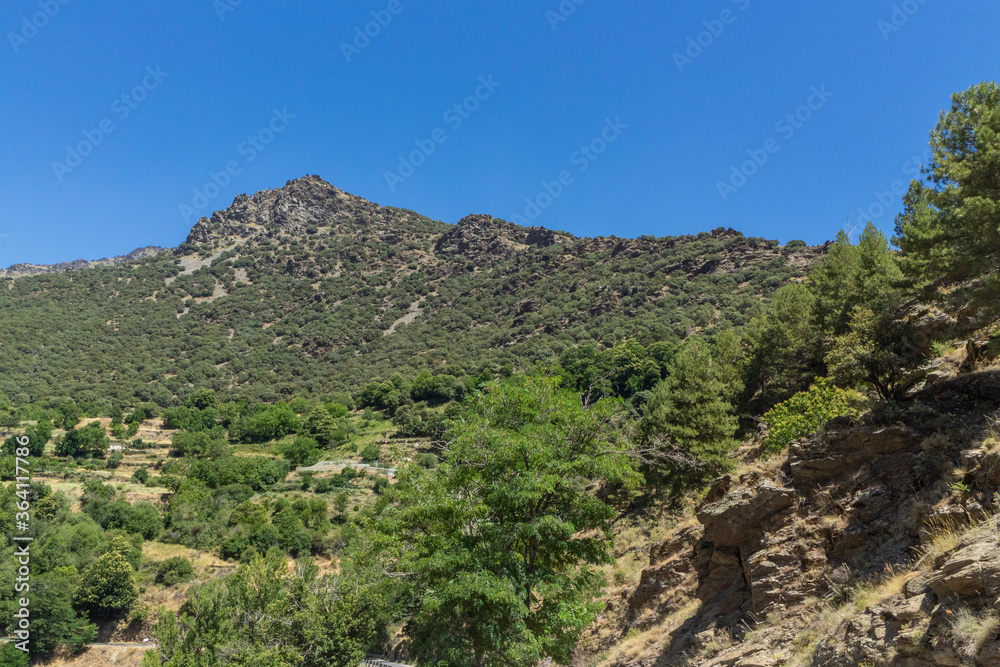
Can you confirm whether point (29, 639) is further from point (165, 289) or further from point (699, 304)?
point (165, 289)

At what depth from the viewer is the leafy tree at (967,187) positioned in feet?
36.3

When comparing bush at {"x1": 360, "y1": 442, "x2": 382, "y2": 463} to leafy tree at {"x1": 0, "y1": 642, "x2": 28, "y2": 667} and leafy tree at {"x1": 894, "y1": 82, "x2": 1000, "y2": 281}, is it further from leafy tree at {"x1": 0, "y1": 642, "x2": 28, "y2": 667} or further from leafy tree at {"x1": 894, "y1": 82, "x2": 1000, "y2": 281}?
leafy tree at {"x1": 894, "y1": 82, "x2": 1000, "y2": 281}

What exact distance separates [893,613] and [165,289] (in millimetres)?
170056

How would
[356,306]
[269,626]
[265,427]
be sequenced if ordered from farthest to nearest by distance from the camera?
[356,306]
[265,427]
[269,626]

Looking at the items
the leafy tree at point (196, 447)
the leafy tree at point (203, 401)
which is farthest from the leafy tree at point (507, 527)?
the leafy tree at point (203, 401)

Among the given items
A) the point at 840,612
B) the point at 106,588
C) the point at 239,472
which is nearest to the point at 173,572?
the point at 106,588

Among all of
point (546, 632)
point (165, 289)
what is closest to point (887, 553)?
point (546, 632)

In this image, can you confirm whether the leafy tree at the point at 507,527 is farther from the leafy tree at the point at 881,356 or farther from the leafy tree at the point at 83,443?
the leafy tree at the point at 83,443

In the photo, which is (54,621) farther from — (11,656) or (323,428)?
(323,428)

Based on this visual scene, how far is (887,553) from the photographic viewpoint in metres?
8.23

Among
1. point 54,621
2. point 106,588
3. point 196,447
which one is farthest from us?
point 196,447

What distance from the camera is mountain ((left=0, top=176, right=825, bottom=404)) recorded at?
9756 centimetres

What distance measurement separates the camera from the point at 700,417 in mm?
22281

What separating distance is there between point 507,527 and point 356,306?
142872 millimetres
